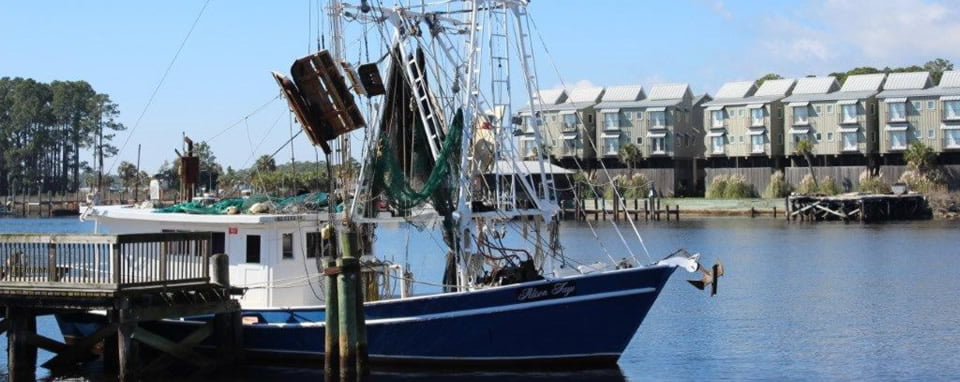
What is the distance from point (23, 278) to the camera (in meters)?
26.2

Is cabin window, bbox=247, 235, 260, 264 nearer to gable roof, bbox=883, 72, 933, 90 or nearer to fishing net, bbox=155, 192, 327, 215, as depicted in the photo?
fishing net, bbox=155, 192, 327, 215

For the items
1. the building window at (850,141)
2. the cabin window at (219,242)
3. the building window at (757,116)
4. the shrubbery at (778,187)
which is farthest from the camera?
the building window at (757,116)

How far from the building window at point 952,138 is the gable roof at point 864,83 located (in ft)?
25.8

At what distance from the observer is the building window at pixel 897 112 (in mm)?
108062

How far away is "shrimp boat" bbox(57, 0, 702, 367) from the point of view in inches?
1014

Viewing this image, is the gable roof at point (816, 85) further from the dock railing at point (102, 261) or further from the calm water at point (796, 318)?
the dock railing at point (102, 261)

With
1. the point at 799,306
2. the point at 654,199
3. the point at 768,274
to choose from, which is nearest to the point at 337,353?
the point at 799,306

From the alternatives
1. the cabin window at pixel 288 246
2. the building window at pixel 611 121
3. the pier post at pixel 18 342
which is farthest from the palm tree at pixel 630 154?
the pier post at pixel 18 342

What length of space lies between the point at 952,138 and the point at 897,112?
190 inches

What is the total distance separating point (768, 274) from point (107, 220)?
29.7m

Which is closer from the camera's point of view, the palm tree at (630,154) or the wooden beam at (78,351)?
the wooden beam at (78,351)

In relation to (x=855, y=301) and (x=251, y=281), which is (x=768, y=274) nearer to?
(x=855, y=301)

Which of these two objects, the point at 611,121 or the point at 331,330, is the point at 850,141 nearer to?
the point at 611,121

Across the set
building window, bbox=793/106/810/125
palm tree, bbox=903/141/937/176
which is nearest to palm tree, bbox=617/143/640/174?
building window, bbox=793/106/810/125
